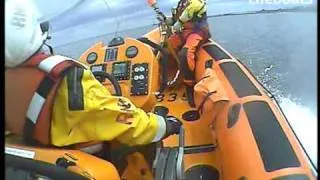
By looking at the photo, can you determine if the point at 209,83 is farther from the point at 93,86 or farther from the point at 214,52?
the point at 93,86

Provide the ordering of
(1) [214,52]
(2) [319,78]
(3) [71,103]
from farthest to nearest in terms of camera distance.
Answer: (1) [214,52] < (2) [319,78] < (3) [71,103]

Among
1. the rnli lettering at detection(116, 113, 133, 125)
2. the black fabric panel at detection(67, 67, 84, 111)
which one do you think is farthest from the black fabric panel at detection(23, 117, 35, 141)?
the rnli lettering at detection(116, 113, 133, 125)

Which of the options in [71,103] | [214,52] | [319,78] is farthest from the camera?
[214,52]

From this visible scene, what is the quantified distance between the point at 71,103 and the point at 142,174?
397mm

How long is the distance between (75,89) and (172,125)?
37cm

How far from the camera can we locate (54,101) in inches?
69.7

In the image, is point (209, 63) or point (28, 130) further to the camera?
point (209, 63)

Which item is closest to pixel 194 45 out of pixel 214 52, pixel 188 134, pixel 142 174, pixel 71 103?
pixel 214 52

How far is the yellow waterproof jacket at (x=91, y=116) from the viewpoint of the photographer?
179cm

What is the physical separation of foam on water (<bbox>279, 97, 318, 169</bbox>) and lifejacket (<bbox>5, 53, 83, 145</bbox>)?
67 centimetres

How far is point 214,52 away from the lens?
2227mm

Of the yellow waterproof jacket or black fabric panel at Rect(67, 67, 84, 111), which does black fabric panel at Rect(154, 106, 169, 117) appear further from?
black fabric panel at Rect(67, 67, 84, 111)

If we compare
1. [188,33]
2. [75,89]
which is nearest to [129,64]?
[188,33]

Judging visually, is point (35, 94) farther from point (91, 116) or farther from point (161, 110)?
point (161, 110)
